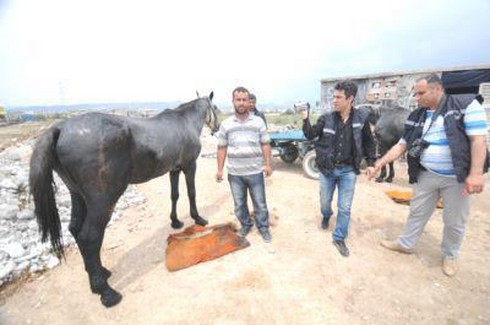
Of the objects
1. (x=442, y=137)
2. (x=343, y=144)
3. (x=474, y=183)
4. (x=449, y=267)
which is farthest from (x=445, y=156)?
(x=449, y=267)

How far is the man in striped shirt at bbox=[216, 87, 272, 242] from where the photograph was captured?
363 cm

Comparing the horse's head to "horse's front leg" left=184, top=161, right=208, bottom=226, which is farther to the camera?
the horse's head

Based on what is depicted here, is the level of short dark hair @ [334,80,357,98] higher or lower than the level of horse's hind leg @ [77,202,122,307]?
higher

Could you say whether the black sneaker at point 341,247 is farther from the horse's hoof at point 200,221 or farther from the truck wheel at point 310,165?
the truck wheel at point 310,165

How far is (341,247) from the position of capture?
3.74m

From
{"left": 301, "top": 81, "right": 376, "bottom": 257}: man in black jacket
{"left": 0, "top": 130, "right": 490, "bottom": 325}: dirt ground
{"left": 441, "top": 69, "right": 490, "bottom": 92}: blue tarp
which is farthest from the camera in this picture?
{"left": 441, "top": 69, "right": 490, "bottom": 92}: blue tarp

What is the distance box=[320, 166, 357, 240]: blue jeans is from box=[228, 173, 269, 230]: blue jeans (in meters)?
0.88

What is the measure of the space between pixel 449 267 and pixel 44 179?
4584mm

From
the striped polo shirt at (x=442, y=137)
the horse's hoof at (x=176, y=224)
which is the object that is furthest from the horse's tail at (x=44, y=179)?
the striped polo shirt at (x=442, y=137)

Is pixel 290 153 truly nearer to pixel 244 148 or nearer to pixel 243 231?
pixel 243 231

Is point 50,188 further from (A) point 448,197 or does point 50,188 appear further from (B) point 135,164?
(A) point 448,197

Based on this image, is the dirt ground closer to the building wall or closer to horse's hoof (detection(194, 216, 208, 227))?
horse's hoof (detection(194, 216, 208, 227))

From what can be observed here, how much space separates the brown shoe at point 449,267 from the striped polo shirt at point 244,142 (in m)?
2.51

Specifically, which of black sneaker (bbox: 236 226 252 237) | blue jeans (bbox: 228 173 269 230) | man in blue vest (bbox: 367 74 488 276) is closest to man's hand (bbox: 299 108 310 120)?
blue jeans (bbox: 228 173 269 230)
